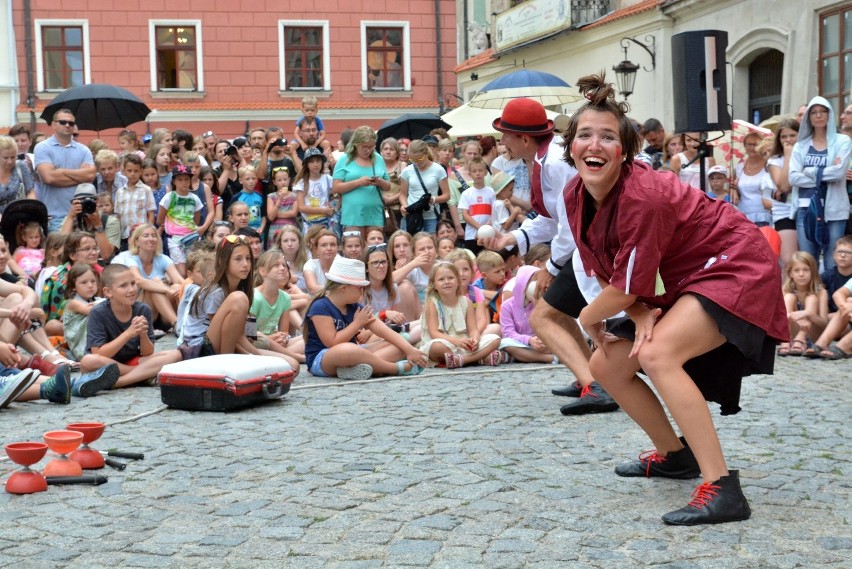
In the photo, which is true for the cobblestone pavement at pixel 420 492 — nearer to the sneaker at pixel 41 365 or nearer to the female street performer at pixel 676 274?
the female street performer at pixel 676 274

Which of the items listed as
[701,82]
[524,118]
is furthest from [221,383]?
[701,82]

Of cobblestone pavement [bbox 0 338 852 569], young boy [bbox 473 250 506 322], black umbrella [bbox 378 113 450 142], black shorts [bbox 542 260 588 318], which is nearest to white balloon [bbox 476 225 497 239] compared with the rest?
black shorts [bbox 542 260 588 318]

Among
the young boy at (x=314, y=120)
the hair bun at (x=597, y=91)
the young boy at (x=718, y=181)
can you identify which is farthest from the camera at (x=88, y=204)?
the hair bun at (x=597, y=91)

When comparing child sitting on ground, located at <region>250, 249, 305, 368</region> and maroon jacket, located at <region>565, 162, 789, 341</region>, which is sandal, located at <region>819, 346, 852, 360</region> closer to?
child sitting on ground, located at <region>250, 249, 305, 368</region>

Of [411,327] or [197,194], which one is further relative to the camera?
[197,194]

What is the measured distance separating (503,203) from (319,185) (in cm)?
215

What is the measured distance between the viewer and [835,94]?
15.6 meters

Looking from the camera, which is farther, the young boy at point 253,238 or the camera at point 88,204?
the camera at point 88,204

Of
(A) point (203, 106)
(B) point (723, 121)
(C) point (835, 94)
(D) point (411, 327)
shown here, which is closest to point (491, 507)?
(D) point (411, 327)

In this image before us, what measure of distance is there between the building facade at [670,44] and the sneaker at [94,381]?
598 cm

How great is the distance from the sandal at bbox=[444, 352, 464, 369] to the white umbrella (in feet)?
20.2

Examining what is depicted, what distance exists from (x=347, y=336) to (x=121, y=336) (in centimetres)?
156

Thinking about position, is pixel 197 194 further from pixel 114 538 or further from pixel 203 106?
pixel 203 106

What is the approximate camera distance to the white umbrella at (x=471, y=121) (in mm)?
14709
